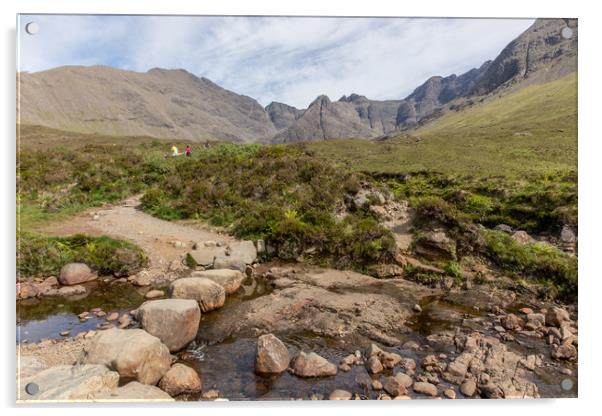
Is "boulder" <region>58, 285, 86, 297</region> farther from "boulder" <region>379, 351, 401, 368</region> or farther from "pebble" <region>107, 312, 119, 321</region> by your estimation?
"boulder" <region>379, 351, 401, 368</region>

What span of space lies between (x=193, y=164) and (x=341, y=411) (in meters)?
13.7

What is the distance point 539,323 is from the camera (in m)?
5.29

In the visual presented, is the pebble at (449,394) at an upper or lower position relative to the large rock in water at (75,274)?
lower

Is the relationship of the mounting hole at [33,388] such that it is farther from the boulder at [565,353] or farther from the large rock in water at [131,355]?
the boulder at [565,353]

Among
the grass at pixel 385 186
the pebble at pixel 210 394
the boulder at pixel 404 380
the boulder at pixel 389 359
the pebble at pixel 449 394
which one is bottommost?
the pebble at pixel 210 394

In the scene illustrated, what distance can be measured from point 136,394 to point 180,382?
51 centimetres

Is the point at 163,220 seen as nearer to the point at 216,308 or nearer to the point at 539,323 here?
the point at 216,308

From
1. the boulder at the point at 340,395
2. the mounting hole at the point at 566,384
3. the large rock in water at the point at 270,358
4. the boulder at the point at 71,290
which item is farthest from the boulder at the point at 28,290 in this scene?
the mounting hole at the point at 566,384

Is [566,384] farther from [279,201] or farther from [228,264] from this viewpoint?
[279,201]

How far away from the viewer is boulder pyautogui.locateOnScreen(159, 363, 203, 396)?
13.5ft

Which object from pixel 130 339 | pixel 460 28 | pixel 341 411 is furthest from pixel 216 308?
pixel 460 28

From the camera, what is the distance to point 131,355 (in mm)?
4125

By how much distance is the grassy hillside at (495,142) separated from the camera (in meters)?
5.58

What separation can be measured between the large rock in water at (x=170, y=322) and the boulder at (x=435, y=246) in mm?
5811
